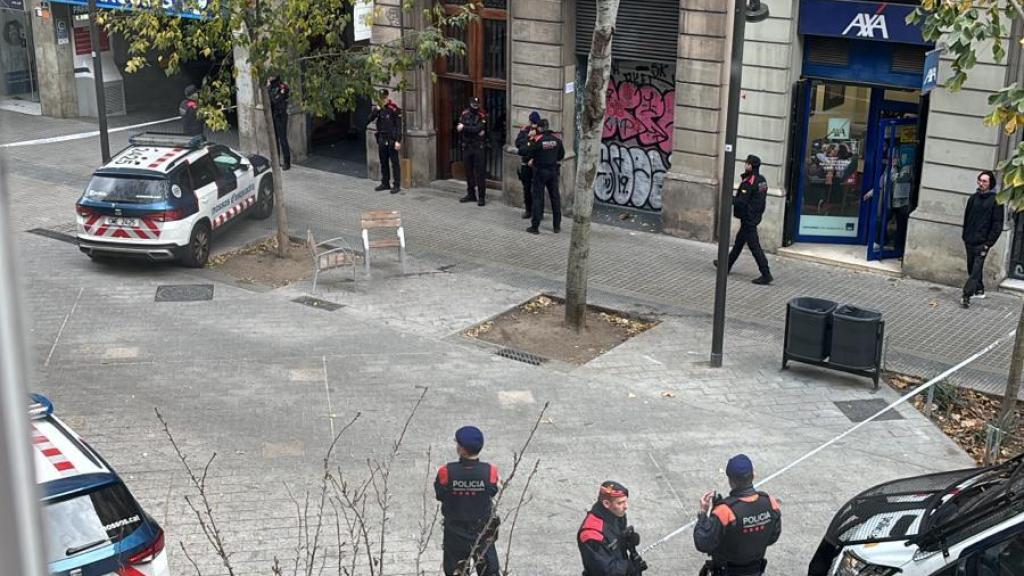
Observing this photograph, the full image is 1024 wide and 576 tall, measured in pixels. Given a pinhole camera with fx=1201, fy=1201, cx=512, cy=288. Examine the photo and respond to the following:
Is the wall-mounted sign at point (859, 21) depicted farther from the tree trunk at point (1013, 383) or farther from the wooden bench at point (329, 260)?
the wooden bench at point (329, 260)

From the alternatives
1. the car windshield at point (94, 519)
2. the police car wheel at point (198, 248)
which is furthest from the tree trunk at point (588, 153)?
the car windshield at point (94, 519)

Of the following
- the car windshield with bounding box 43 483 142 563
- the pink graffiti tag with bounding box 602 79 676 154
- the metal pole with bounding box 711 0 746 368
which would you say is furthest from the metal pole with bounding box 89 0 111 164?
the car windshield with bounding box 43 483 142 563

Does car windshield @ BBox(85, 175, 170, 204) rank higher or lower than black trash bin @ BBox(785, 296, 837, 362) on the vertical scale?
higher

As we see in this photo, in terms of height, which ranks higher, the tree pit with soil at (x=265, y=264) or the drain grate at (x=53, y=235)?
the drain grate at (x=53, y=235)

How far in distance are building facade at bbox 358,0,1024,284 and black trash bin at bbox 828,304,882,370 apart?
14.0 ft

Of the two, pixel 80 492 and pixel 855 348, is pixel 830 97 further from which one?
pixel 80 492

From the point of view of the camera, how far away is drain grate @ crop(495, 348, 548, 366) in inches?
538

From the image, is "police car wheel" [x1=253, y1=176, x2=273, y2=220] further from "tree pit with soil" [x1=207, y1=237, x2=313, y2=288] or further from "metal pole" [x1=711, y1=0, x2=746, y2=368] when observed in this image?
"metal pole" [x1=711, y1=0, x2=746, y2=368]

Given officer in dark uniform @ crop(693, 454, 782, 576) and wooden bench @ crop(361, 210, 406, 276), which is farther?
wooden bench @ crop(361, 210, 406, 276)

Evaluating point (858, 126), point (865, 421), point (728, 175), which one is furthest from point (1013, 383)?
point (858, 126)

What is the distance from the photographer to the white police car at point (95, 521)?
6.78 m

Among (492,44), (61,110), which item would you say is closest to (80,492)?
(492,44)

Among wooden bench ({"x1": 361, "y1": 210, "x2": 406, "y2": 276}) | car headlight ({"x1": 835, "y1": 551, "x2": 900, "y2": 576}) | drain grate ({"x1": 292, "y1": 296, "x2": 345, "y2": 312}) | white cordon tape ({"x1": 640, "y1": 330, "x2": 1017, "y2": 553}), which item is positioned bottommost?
white cordon tape ({"x1": 640, "y1": 330, "x2": 1017, "y2": 553})

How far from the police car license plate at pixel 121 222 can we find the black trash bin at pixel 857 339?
922cm
